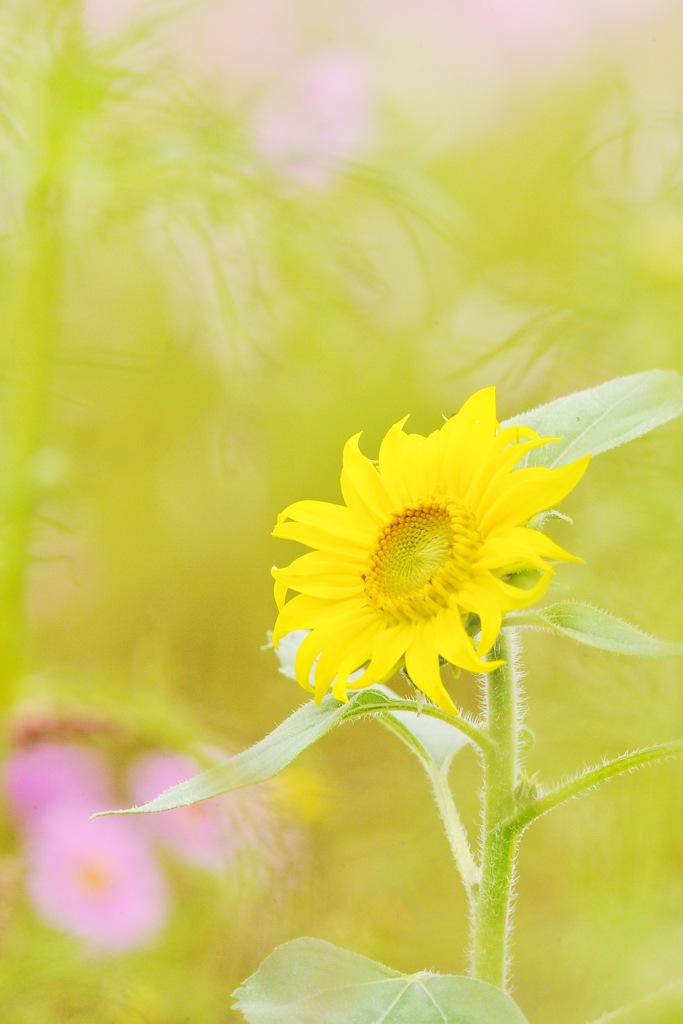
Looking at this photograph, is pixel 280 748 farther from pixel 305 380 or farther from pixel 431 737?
pixel 305 380

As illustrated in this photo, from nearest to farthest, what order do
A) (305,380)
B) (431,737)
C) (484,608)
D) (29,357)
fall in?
(484,608), (431,737), (29,357), (305,380)

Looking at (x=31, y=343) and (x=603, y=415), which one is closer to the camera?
(x=603, y=415)

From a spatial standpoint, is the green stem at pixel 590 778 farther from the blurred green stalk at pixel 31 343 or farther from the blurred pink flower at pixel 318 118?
the blurred pink flower at pixel 318 118

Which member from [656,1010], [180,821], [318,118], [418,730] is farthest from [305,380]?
[656,1010]

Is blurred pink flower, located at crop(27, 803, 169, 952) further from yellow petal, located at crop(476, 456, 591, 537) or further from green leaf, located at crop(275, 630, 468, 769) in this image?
yellow petal, located at crop(476, 456, 591, 537)

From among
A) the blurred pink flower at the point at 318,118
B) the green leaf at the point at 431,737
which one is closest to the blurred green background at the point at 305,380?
the blurred pink flower at the point at 318,118

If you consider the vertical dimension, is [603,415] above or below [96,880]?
above

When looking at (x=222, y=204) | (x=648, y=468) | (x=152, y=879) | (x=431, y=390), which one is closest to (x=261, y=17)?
(x=222, y=204)
